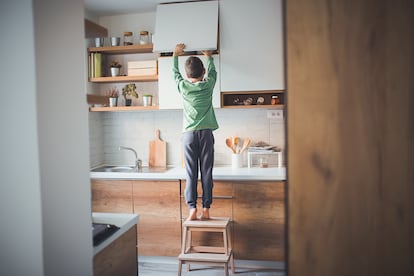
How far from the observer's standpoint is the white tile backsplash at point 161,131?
3951 millimetres

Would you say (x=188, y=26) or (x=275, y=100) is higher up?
(x=188, y=26)

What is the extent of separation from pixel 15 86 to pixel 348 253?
1.00 m

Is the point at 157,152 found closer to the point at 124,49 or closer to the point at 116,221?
the point at 124,49

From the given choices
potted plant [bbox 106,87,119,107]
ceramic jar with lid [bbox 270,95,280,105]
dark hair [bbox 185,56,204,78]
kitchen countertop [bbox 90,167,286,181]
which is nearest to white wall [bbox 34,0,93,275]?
dark hair [bbox 185,56,204,78]

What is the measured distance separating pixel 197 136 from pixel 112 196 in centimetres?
107

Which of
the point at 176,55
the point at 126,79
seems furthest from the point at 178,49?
the point at 126,79

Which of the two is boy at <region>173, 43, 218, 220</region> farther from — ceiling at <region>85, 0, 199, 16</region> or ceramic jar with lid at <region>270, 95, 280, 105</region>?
ceiling at <region>85, 0, 199, 16</region>

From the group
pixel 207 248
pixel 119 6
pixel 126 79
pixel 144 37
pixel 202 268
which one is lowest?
pixel 202 268

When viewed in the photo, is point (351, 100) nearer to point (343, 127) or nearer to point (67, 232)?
point (343, 127)

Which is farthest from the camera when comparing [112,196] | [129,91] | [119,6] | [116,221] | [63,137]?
[129,91]

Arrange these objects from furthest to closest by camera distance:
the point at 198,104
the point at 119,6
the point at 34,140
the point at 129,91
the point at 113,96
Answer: the point at 129,91, the point at 113,96, the point at 119,6, the point at 198,104, the point at 34,140

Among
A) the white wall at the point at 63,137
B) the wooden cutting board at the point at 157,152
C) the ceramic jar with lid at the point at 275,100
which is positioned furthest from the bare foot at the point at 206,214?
the white wall at the point at 63,137

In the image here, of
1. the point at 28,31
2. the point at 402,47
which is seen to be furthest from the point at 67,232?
the point at 402,47

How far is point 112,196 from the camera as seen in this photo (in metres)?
3.66
